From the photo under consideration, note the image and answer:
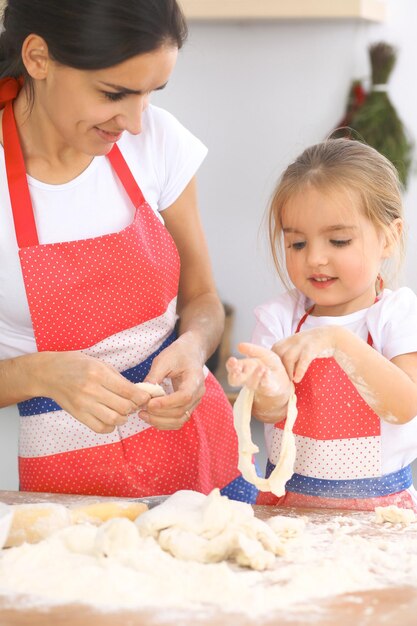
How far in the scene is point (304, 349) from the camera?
138 centimetres

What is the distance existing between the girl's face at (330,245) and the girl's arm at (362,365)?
0.46ft

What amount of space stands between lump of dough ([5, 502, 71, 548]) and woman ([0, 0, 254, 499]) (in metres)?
0.17

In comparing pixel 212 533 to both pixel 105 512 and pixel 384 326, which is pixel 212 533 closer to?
pixel 105 512

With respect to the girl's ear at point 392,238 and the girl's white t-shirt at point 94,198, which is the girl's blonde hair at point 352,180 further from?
the girl's white t-shirt at point 94,198

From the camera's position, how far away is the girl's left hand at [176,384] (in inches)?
56.6

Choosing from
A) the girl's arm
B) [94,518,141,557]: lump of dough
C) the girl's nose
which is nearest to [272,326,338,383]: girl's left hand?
the girl's arm

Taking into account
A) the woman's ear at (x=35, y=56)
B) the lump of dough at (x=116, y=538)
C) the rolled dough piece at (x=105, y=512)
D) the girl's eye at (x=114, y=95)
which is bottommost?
the rolled dough piece at (x=105, y=512)

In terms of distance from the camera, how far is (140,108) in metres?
1.42

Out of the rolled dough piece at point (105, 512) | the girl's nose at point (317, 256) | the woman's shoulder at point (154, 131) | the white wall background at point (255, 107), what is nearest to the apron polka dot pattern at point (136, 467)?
the rolled dough piece at point (105, 512)

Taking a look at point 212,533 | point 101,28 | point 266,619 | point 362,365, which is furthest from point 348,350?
point 101,28

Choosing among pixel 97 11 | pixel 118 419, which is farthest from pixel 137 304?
pixel 97 11

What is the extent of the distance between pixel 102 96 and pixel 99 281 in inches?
12.6

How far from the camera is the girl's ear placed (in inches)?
61.5

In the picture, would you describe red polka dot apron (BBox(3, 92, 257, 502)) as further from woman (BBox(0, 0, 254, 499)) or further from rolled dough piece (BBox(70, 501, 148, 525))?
rolled dough piece (BBox(70, 501, 148, 525))
